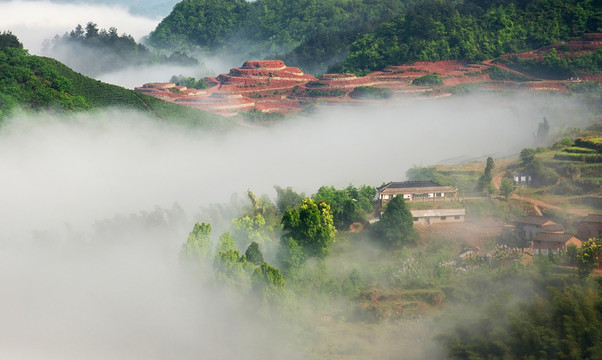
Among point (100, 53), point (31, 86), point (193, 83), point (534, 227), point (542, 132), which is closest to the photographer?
point (534, 227)

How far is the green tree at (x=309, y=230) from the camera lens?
34.1 meters

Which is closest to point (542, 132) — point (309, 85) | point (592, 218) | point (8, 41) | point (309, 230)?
point (592, 218)

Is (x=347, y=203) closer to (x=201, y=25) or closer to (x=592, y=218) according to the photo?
(x=592, y=218)

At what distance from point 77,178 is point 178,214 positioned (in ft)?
30.7

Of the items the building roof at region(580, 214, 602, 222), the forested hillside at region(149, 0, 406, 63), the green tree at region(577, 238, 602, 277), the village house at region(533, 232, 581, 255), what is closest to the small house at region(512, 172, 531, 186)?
the building roof at region(580, 214, 602, 222)

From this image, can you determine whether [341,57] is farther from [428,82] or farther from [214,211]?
[214,211]

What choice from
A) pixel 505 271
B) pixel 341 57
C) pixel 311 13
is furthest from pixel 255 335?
pixel 311 13

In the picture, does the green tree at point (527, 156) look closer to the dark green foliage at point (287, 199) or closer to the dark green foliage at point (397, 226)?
the dark green foliage at point (397, 226)

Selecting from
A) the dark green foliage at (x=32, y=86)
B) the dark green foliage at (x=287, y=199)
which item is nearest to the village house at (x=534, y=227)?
the dark green foliage at (x=287, y=199)

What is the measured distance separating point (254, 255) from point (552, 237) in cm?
1116

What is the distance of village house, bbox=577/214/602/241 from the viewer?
3528 centimetres

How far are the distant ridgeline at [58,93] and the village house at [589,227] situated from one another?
1112 inches

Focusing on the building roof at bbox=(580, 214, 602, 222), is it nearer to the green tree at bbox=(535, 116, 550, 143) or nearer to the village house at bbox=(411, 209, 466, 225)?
the village house at bbox=(411, 209, 466, 225)

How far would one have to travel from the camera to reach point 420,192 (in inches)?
1574
